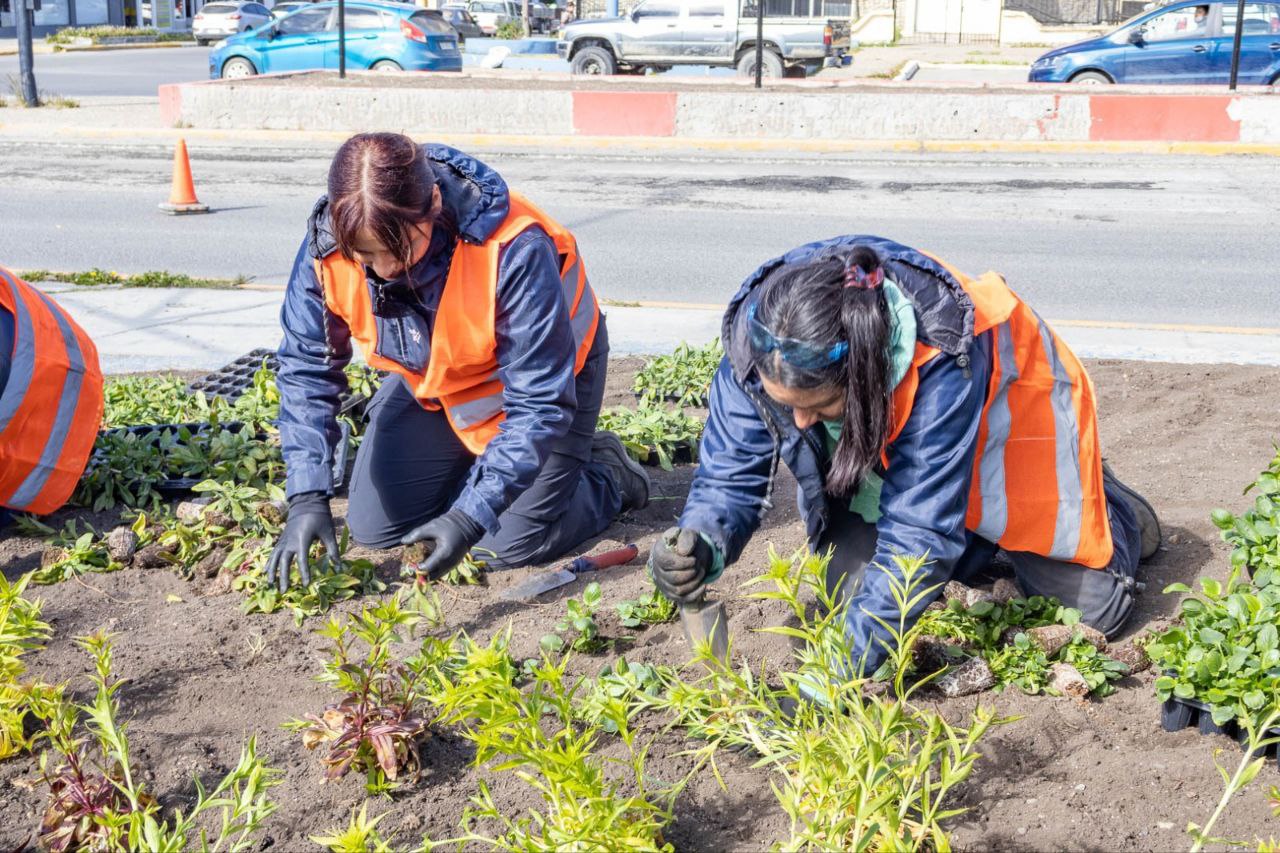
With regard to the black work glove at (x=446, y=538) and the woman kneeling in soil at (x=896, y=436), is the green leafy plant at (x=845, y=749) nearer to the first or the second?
the woman kneeling in soil at (x=896, y=436)

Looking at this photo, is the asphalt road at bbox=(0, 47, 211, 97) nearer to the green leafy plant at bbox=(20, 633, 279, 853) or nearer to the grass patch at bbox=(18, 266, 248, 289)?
the grass patch at bbox=(18, 266, 248, 289)

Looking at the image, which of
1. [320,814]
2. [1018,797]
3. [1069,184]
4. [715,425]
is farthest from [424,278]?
[1069,184]

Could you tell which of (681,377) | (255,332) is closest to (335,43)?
(255,332)

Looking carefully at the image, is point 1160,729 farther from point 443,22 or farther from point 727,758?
point 443,22

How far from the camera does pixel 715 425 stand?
300 centimetres

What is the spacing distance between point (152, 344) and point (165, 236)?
11.7 ft

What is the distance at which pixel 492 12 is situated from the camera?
40.1 metres

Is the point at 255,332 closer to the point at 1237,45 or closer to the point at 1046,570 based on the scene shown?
the point at 1046,570

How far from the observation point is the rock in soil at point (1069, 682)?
3037mm

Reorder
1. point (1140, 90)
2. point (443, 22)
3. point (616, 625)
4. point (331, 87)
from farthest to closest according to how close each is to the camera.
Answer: point (443, 22)
point (331, 87)
point (1140, 90)
point (616, 625)

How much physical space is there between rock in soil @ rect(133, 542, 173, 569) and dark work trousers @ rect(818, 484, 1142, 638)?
75.0 inches

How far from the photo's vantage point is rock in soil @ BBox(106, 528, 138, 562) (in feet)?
12.7

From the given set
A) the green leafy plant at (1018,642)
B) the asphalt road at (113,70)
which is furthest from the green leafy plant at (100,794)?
the asphalt road at (113,70)

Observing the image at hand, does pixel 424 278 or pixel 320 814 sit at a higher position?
pixel 424 278
